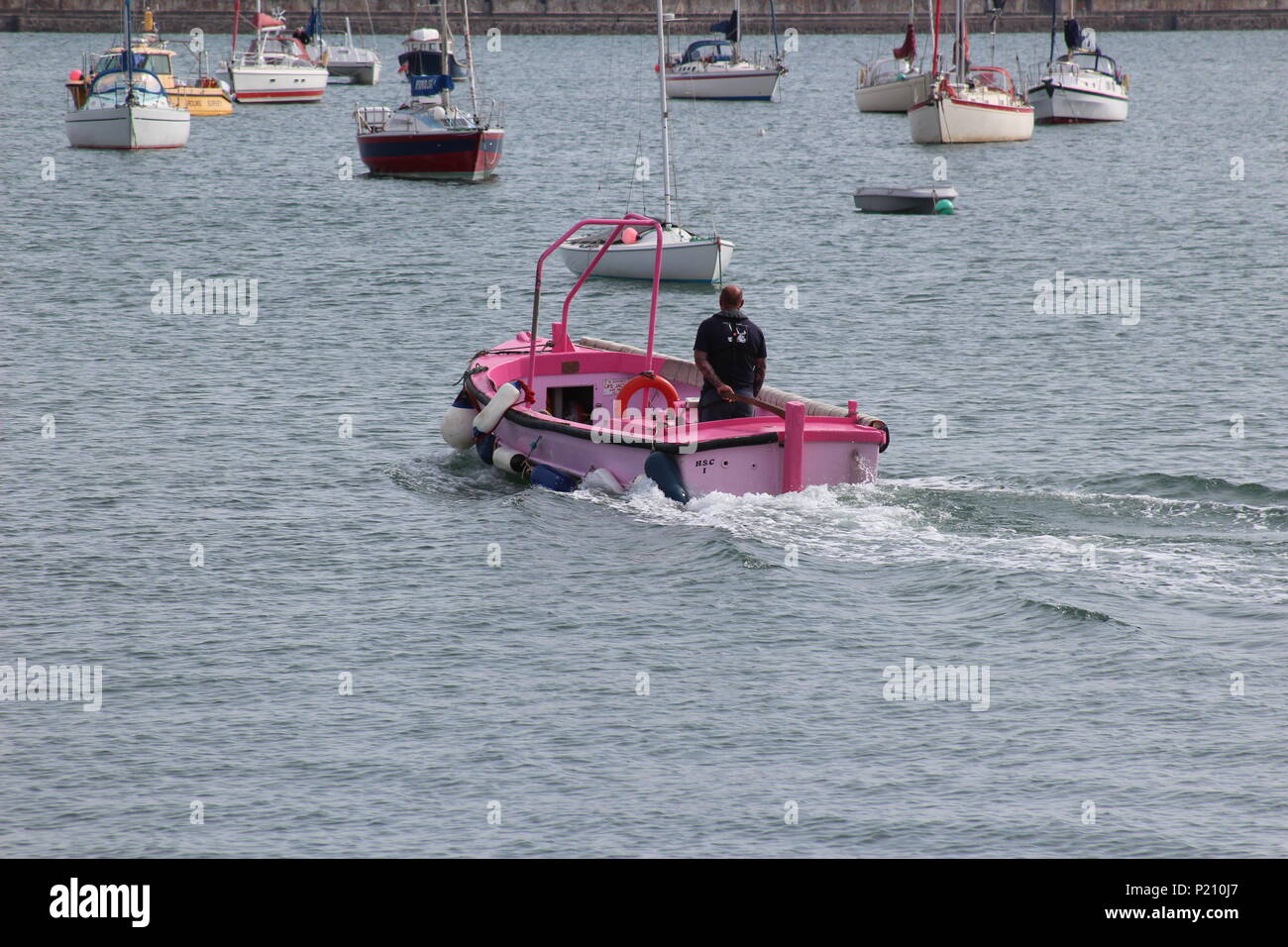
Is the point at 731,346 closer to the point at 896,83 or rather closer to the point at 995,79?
the point at 995,79

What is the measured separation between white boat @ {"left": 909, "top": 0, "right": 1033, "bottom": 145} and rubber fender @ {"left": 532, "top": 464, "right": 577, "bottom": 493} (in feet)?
149

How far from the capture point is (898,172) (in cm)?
5553

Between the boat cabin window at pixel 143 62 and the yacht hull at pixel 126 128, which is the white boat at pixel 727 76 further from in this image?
the yacht hull at pixel 126 128

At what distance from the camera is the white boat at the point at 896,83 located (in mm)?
75438

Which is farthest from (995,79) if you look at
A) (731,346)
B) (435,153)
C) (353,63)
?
(731,346)

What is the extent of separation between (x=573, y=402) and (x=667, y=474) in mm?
3652

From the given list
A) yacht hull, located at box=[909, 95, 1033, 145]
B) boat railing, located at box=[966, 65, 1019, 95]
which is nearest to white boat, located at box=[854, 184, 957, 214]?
yacht hull, located at box=[909, 95, 1033, 145]

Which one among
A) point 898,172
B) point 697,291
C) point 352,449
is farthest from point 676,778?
point 898,172

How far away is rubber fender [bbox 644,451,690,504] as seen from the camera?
54.2 feet

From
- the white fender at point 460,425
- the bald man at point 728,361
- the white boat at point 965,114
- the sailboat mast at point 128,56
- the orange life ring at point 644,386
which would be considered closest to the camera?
the bald man at point 728,361

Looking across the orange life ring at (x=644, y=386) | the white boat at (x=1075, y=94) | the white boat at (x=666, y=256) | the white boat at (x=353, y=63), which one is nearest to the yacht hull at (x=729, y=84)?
the white boat at (x=1075, y=94)

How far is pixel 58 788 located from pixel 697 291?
859 inches

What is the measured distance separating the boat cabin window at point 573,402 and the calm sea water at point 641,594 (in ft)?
4.84
